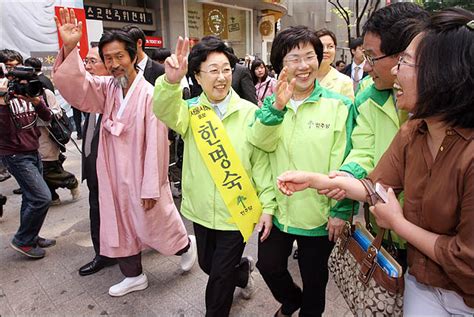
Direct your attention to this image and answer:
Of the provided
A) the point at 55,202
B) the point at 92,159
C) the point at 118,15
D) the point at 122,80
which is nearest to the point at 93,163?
the point at 92,159

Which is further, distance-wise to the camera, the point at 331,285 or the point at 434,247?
the point at 331,285

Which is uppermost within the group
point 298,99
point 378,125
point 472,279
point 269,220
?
point 298,99

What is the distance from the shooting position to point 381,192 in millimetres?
1411

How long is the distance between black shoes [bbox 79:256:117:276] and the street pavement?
0.04 metres

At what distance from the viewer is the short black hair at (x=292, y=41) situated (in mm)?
1921

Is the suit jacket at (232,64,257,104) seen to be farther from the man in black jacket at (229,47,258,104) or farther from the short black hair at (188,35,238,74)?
the short black hair at (188,35,238,74)

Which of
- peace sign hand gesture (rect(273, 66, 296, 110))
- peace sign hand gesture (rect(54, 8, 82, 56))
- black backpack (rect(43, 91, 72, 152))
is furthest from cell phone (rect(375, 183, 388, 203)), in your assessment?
black backpack (rect(43, 91, 72, 152))

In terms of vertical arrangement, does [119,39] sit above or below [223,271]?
above

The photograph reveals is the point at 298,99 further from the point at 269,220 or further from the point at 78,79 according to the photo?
the point at 78,79

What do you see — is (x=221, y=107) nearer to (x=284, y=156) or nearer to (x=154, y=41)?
(x=284, y=156)

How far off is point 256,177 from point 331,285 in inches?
49.8

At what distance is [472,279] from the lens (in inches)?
44.1

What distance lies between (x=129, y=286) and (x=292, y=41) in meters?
2.13

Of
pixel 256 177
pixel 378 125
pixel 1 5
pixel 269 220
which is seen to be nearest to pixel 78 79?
pixel 256 177
